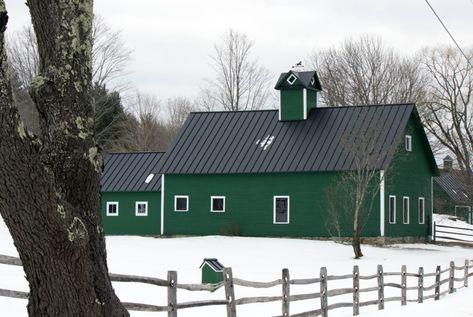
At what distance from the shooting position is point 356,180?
32562 millimetres

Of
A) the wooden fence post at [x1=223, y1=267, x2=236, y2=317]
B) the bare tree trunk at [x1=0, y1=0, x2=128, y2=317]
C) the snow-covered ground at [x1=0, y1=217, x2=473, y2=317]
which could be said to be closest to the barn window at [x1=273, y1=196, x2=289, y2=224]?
the snow-covered ground at [x1=0, y1=217, x2=473, y2=317]

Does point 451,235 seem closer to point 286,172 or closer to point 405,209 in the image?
point 405,209

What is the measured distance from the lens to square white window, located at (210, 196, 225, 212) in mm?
37594

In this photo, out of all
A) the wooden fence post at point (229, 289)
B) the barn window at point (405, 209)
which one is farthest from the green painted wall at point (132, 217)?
the wooden fence post at point (229, 289)

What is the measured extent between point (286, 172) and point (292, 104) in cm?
420

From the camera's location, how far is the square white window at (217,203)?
123ft

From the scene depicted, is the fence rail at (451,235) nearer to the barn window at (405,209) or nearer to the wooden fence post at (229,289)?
the barn window at (405,209)

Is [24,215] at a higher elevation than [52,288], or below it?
higher

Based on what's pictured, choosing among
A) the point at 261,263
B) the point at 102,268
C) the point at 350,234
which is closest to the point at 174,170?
the point at 350,234

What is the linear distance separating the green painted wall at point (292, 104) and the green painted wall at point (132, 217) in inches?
298

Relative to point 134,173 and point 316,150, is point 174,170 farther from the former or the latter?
point 316,150

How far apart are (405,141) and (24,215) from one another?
108ft

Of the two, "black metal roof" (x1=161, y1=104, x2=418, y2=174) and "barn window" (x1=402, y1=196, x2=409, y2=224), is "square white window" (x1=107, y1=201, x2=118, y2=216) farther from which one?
"barn window" (x1=402, y1=196, x2=409, y2=224)

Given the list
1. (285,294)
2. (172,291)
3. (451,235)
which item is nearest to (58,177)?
(172,291)
